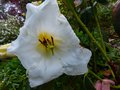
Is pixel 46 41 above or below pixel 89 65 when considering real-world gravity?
above

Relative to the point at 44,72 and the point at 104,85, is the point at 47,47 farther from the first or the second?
the point at 104,85

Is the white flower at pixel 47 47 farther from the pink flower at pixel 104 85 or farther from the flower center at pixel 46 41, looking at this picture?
the pink flower at pixel 104 85

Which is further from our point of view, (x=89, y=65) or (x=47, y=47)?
(x=89, y=65)

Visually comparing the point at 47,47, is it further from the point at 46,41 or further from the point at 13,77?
the point at 13,77

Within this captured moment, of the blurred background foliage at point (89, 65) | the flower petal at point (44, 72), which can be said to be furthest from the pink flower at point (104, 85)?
the flower petal at point (44, 72)

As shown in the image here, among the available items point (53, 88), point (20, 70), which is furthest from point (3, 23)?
point (53, 88)

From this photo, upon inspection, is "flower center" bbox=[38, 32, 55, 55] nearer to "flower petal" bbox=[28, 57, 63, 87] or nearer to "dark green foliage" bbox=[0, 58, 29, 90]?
"flower petal" bbox=[28, 57, 63, 87]

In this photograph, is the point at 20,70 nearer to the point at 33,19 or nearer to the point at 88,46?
the point at 88,46

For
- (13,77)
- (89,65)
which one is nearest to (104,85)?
(89,65)
